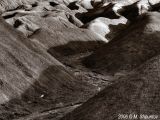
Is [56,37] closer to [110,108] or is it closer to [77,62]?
[77,62]

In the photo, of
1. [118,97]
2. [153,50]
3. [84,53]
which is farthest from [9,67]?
[84,53]

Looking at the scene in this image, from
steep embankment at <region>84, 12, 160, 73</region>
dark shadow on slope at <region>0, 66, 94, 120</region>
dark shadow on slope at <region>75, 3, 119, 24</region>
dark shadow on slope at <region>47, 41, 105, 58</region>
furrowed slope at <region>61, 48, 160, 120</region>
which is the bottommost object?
dark shadow on slope at <region>75, 3, 119, 24</region>

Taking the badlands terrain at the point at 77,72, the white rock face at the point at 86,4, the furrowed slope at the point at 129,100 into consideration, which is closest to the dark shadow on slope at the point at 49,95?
the badlands terrain at the point at 77,72

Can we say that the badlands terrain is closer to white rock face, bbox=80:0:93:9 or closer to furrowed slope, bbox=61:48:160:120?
furrowed slope, bbox=61:48:160:120

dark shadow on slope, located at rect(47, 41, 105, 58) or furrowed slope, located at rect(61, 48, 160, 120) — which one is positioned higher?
furrowed slope, located at rect(61, 48, 160, 120)

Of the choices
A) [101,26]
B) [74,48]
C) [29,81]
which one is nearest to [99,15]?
[101,26]

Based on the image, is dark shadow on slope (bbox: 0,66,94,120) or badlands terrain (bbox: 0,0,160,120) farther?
dark shadow on slope (bbox: 0,66,94,120)

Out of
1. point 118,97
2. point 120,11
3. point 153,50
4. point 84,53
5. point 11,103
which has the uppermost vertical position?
point 118,97

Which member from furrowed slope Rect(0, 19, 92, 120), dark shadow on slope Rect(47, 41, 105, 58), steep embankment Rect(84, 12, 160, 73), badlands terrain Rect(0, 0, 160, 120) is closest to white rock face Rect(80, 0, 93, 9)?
badlands terrain Rect(0, 0, 160, 120)

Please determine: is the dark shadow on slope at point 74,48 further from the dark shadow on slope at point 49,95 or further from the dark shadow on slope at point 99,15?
the dark shadow on slope at point 99,15
